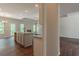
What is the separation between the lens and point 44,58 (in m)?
1.31

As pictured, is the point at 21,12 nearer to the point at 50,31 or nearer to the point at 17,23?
the point at 17,23

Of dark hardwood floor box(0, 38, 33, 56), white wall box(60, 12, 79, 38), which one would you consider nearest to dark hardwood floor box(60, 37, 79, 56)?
white wall box(60, 12, 79, 38)

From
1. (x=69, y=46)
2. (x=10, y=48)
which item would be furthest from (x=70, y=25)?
(x=10, y=48)

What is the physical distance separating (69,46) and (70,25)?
33cm

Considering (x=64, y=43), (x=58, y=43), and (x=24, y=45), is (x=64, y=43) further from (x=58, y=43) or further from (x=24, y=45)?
(x=24, y=45)

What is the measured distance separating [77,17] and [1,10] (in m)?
1.05

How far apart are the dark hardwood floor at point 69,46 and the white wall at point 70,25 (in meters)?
0.07

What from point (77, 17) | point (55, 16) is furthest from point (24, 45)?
point (77, 17)

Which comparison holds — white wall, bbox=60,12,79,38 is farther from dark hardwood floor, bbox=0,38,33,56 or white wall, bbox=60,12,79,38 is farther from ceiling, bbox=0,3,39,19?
dark hardwood floor, bbox=0,38,33,56

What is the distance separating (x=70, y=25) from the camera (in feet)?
6.17

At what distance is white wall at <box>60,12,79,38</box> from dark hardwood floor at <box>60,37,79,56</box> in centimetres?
7

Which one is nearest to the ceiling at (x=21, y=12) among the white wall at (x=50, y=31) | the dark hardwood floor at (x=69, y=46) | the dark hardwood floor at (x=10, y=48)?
the white wall at (x=50, y=31)

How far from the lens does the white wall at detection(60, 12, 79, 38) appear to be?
1.72 meters

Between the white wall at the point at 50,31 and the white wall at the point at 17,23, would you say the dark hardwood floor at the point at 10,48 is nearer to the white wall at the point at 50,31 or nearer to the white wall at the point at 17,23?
the white wall at the point at 17,23
